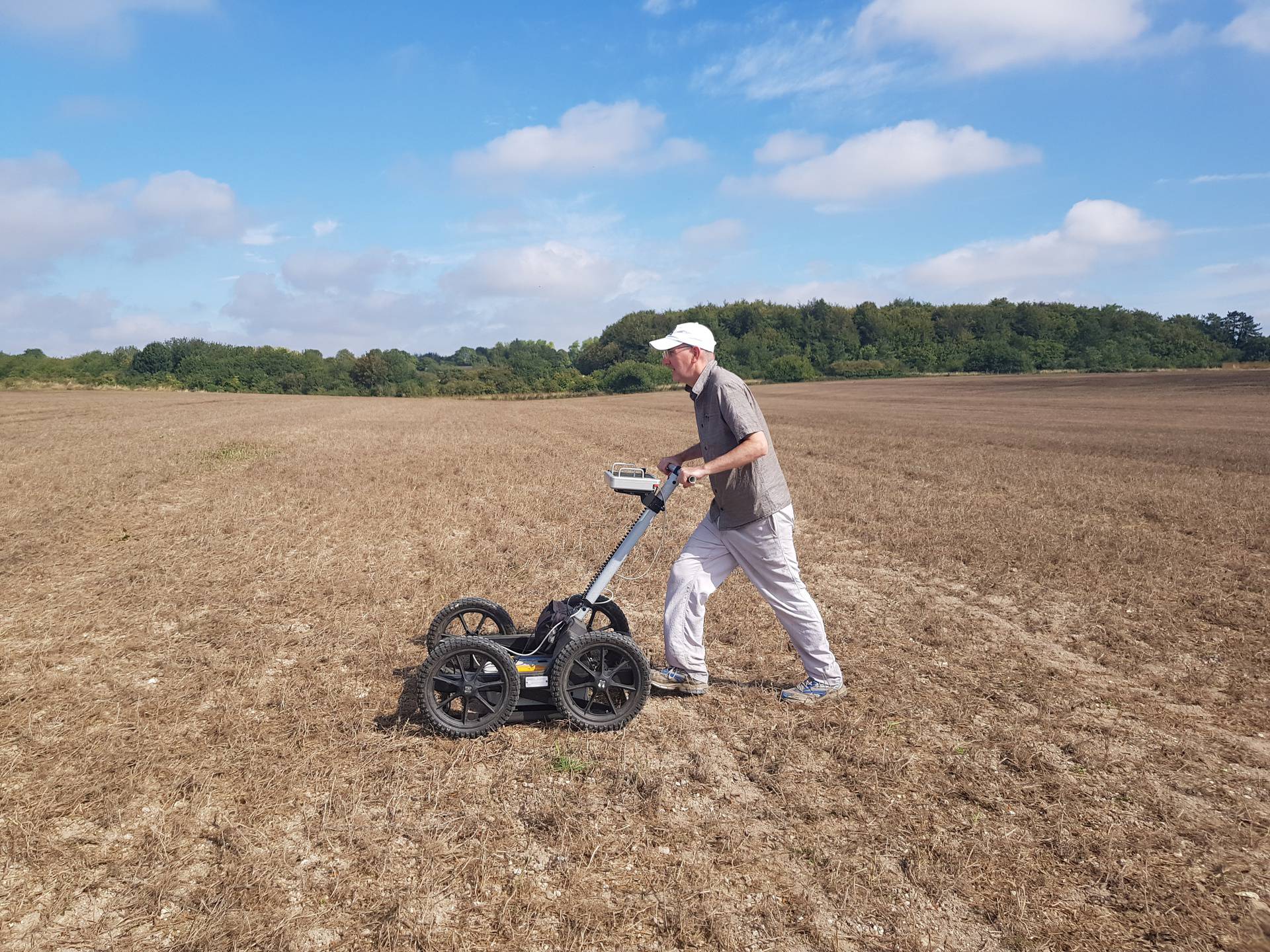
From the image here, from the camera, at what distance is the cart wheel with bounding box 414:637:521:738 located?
433 centimetres

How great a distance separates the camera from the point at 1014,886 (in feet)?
10.4

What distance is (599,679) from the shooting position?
179 inches


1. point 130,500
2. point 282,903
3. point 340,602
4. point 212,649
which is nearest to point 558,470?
point 130,500

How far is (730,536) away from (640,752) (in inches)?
56.6

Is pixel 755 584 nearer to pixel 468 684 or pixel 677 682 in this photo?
pixel 677 682

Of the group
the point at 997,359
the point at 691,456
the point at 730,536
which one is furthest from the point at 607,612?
the point at 997,359

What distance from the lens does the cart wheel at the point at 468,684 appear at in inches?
170

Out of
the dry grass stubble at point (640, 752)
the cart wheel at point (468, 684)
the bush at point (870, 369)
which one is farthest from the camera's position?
the bush at point (870, 369)

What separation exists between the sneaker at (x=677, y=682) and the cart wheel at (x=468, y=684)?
965 mm

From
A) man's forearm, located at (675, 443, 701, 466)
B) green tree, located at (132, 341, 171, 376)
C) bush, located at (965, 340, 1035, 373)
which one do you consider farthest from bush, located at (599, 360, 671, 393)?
man's forearm, located at (675, 443, 701, 466)

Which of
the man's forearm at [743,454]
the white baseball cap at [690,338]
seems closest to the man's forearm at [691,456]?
the man's forearm at [743,454]

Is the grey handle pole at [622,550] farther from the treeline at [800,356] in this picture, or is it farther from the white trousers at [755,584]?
the treeline at [800,356]

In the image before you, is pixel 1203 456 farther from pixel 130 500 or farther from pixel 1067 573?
pixel 130 500

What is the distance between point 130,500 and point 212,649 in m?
7.62
